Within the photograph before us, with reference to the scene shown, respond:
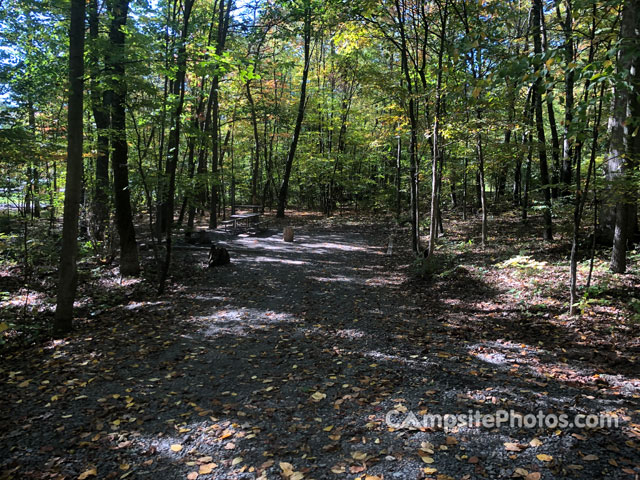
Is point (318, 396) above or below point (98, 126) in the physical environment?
below

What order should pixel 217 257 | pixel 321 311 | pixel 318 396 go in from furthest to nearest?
pixel 217 257, pixel 321 311, pixel 318 396

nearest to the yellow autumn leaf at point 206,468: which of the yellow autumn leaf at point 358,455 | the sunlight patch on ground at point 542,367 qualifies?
the yellow autumn leaf at point 358,455

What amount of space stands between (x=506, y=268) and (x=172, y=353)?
23.2 ft

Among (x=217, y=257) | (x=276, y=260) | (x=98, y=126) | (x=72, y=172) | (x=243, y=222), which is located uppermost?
(x=98, y=126)

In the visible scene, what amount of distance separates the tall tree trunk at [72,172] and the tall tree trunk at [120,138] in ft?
2.72

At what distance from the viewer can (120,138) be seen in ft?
25.2

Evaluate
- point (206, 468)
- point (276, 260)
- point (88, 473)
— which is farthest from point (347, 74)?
point (88, 473)

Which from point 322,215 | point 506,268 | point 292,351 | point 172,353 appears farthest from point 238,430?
point 322,215

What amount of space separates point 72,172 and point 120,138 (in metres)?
2.43

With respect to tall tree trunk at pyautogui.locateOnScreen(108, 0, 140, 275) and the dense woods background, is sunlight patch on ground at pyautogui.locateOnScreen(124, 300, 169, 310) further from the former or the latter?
tall tree trunk at pyautogui.locateOnScreen(108, 0, 140, 275)

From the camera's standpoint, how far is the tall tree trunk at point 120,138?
6.70 m

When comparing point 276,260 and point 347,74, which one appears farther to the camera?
point 347,74

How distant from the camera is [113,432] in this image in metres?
3.31

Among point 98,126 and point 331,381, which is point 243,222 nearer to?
point 98,126
